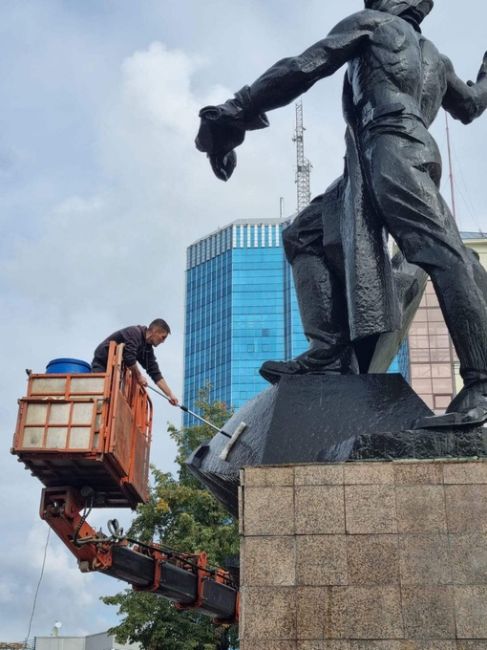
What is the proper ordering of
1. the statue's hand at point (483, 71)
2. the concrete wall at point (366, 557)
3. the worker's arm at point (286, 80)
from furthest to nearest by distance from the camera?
1. the statue's hand at point (483, 71)
2. the worker's arm at point (286, 80)
3. the concrete wall at point (366, 557)

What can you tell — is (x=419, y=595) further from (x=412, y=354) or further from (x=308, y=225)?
(x=412, y=354)

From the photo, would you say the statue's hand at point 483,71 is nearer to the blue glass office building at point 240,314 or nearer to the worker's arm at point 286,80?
the worker's arm at point 286,80

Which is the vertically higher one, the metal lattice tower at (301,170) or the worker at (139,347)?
the metal lattice tower at (301,170)

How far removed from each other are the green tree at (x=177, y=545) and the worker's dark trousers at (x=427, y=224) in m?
14.2

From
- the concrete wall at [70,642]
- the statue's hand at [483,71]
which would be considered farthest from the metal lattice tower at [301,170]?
the statue's hand at [483,71]

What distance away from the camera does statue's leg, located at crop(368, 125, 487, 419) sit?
5480mm

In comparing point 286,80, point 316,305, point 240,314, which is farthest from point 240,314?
point 286,80

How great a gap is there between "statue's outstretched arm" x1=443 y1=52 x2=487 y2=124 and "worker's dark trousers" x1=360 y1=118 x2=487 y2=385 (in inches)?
45.8

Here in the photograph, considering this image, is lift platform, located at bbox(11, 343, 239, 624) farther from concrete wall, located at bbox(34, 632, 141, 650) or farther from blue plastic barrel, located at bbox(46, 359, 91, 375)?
concrete wall, located at bbox(34, 632, 141, 650)

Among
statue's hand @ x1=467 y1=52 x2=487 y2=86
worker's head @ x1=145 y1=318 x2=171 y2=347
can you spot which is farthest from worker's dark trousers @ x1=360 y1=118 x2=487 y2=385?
worker's head @ x1=145 y1=318 x2=171 y2=347

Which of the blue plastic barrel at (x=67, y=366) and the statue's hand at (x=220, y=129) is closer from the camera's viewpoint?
the statue's hand at (x=220, y=129)

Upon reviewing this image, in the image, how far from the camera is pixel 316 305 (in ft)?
21.7

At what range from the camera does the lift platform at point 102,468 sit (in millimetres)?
A: 9266

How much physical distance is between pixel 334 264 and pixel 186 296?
3470 inches
